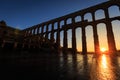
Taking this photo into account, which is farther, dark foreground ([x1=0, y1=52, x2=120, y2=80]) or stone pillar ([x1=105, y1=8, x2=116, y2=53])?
stone pillar ([x1=105, y1=8, x2=116, y2=53])

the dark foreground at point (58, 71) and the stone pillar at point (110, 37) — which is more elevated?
the stone pillar at point (110, 37)

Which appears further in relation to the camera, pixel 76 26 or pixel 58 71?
pixel 76 26

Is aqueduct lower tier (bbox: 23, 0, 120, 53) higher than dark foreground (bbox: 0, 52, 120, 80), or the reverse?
aqueduct lower tier (bbox: 23, 0, 120, 53)

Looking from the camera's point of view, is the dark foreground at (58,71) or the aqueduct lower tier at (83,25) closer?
the dark foreground at (58,71)

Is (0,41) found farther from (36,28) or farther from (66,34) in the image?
(36,28)

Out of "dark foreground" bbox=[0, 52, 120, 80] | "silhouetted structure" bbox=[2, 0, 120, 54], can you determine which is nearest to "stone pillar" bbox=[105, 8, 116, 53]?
"silhouetted structure" bbox=[2, 0, 120, 54]

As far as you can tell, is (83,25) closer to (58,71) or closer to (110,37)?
(110,37)

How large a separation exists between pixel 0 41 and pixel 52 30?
17.6 meters

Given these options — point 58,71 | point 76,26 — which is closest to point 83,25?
point 76,26

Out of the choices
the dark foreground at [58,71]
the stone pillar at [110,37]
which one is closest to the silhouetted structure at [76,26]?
the stone pillar at [110,37]

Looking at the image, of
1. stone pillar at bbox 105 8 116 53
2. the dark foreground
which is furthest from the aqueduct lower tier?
the dark foreground

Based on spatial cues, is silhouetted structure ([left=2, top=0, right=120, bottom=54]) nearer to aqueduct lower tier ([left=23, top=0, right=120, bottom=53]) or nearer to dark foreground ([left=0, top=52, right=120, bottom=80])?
aqueduct lower tier ([left=23, top=0, right=120, bottom=53])

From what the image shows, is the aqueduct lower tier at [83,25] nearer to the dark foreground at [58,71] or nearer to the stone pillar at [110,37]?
the stone pillar at [110,37]

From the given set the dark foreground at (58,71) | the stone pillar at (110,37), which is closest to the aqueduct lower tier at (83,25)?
the stone pillar at (110,37)
